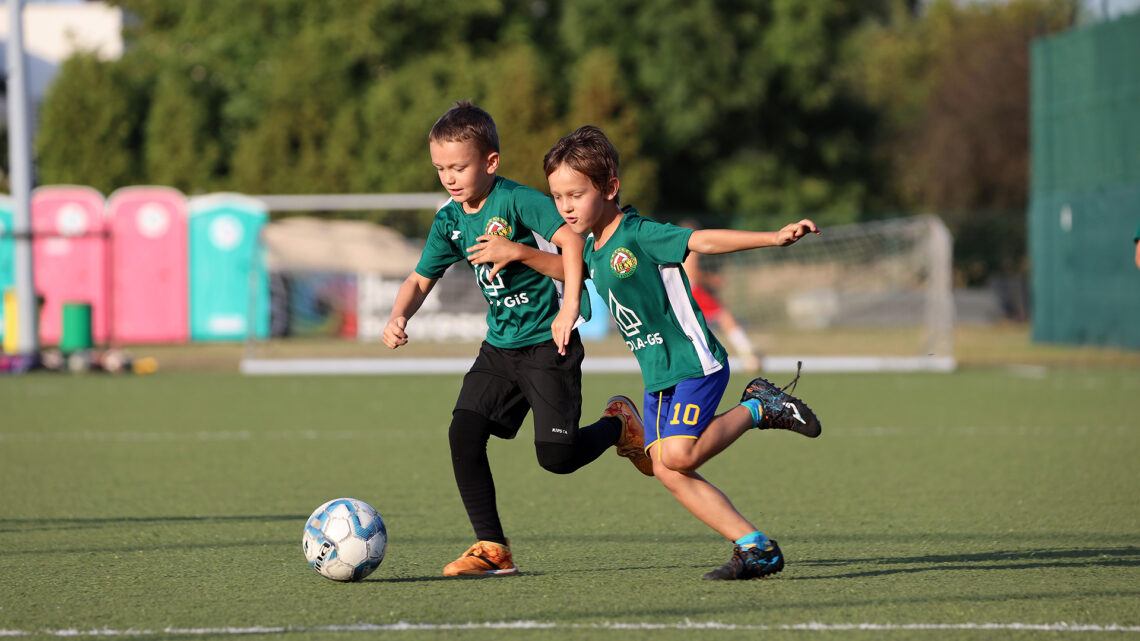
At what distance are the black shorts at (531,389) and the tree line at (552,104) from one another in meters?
22.9

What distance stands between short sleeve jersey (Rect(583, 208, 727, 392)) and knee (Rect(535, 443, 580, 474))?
454mm

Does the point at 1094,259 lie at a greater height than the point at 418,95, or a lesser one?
lesser

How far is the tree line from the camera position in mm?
32719

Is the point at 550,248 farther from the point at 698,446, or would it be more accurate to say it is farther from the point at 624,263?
the point at 698,446

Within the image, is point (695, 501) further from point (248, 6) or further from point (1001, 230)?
point (248, 6)

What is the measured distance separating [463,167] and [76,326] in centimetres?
1488

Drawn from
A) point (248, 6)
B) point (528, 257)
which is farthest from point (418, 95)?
point (528, 257)

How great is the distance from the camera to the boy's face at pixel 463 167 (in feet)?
17.7

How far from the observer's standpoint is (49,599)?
505cm

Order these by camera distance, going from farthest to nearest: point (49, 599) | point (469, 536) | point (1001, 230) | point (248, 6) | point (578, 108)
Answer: point (248, 6) < point (578, 108) < point (1001, 230) < point (469, 536) < point (49, 599)

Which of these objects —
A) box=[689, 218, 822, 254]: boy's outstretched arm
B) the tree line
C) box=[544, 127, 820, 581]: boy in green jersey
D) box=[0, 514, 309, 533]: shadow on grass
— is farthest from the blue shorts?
the tree line

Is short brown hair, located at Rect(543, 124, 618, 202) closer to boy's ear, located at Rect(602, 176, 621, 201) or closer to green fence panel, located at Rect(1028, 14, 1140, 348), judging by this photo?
boy's ear, located at Rect(602, 176, 621, 201)

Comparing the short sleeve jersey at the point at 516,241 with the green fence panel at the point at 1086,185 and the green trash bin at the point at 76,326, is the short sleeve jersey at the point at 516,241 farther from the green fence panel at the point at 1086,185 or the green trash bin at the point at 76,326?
the green fence panel at the point at 1086,185

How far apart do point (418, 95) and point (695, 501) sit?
29.2 metres
